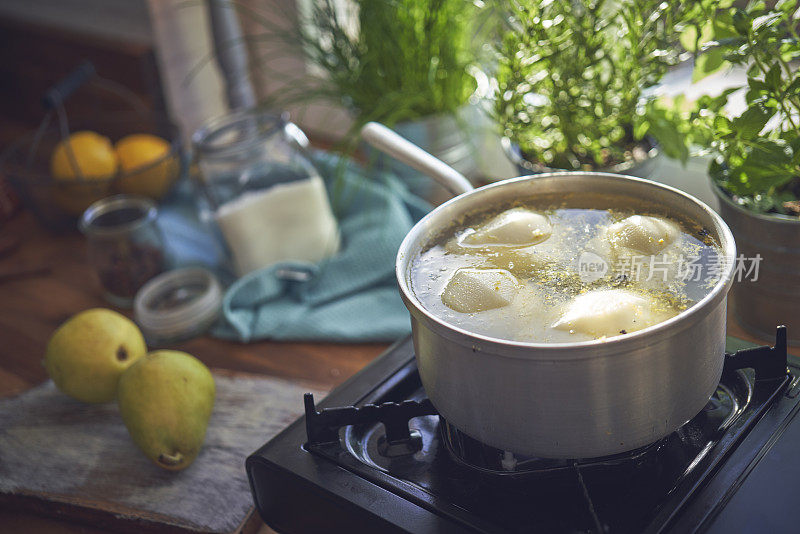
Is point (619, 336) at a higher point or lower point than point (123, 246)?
higher

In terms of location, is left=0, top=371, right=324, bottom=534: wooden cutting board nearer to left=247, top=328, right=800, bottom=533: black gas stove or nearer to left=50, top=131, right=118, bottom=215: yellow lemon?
left=247, top=328, right=800, bottom=533: black gas stove

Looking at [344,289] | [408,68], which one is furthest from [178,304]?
[408,68]

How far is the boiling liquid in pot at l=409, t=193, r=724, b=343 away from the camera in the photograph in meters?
0.51

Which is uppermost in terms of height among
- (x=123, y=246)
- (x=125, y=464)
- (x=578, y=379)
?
(x=578, y=379)

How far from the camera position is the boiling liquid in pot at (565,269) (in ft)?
1.68

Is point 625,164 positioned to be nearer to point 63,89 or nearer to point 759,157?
point 759,157

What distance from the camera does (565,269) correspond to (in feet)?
1.89

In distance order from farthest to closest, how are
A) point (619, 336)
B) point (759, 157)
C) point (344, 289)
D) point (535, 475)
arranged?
point (344, 289)
point (759, 157)
point (535, 475)
point (619, 336)

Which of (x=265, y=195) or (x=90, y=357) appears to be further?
(x=265, y=195)

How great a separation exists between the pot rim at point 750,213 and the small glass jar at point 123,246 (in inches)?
28.1

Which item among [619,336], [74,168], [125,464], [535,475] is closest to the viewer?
[619,336]

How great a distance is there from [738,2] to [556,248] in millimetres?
548

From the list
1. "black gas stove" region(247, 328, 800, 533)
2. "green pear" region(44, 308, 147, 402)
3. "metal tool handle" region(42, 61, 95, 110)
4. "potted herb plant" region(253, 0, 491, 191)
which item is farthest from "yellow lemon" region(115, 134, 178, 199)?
"black gas stove" region(247, 328, 800, 533)

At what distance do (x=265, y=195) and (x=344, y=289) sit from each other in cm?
16
